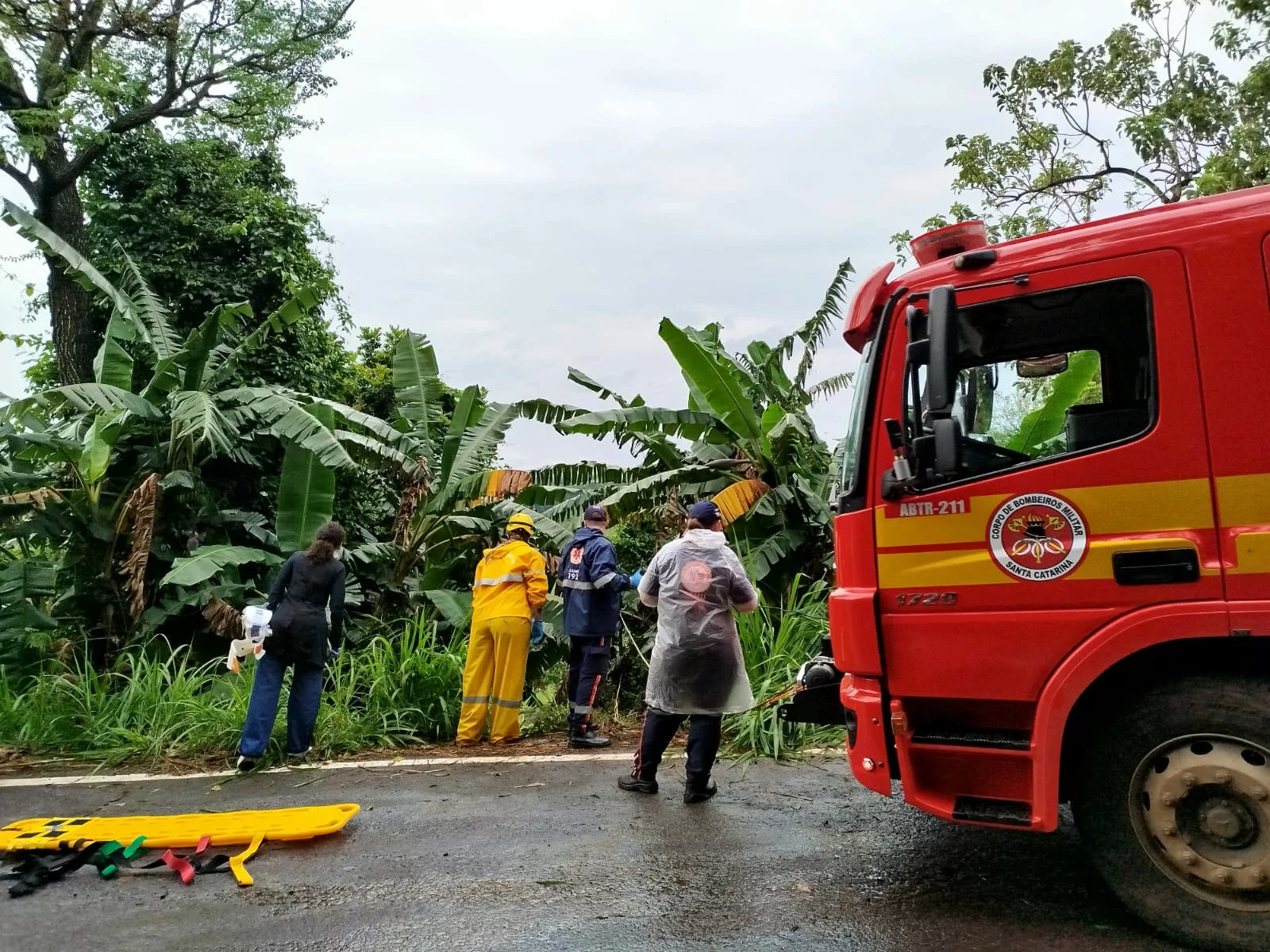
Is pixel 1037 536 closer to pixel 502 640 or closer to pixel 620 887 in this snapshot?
pixel 620 887

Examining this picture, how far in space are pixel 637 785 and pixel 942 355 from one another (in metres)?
3.60

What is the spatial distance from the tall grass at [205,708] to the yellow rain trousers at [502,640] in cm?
47

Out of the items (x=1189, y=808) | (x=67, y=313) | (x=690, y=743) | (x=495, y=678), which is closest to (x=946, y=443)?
(x=1189, y=808)

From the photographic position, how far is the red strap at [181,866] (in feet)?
15.2

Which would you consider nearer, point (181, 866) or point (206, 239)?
point (181, 866)

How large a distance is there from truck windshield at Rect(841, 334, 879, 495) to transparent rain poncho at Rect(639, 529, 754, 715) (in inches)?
65.9

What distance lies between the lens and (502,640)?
771 centimetres

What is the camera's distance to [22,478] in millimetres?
9195

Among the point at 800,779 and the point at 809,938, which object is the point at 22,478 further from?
the point at 809,938

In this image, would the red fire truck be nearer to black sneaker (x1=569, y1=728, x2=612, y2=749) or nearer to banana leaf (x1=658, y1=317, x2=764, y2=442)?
black sneaker (x1=569, y1=728, x2=612, y2=749)

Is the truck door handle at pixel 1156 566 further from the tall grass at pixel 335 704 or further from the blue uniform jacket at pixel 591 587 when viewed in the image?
the blue uniform jacket at pixel 591 587

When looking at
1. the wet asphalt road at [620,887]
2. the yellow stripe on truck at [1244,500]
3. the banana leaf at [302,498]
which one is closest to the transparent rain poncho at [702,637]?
the wet asphalt road at [620,887]

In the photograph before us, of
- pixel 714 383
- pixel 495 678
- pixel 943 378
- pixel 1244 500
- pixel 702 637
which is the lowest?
pixel 495 678

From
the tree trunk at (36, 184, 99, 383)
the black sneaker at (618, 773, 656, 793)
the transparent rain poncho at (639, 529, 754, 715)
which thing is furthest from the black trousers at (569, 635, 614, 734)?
the tree trunk at (36, 184, 99, 383)
